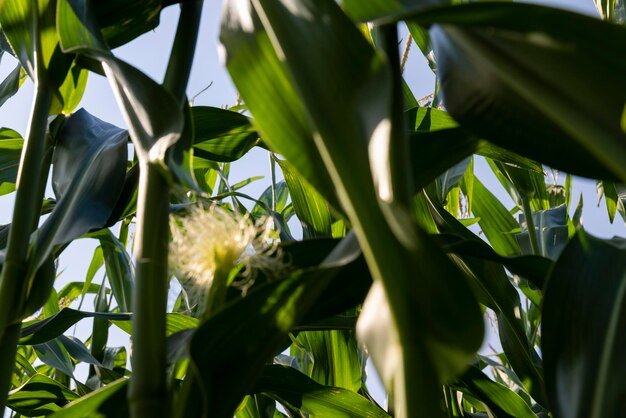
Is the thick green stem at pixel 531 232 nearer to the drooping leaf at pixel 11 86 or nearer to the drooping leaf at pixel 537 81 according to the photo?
the drooping leaf at pixel 537 81

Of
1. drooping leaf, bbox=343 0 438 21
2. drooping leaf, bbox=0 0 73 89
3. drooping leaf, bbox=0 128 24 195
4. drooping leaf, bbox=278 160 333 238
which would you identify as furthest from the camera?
drooping leaf, bbox=278 160 333 238

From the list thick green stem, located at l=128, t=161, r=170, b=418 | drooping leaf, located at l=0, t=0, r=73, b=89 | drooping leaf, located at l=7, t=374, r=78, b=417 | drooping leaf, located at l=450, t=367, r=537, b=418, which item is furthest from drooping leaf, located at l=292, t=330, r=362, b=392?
thick green stem, located at l=128, t=161, r=170, b=418

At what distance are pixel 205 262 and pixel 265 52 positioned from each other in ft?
0.51

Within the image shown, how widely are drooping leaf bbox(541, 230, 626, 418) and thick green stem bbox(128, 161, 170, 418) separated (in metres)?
0.30

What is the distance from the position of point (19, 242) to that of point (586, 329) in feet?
1.55

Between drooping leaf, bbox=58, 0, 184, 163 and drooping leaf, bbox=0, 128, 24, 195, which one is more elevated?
drooping leaf, bbox=0, 128, 24, 195

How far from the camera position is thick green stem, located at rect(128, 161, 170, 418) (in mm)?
417

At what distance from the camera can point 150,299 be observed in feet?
1.44

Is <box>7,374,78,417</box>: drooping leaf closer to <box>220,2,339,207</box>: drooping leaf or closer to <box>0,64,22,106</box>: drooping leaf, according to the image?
<box>0,64,22,106</box>: drooping leaf

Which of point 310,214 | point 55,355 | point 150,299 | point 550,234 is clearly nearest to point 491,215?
point 550,234

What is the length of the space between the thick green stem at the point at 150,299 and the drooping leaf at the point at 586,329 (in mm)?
298

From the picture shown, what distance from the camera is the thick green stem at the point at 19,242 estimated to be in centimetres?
57

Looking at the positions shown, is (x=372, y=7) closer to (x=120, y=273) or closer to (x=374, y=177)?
(x=374, y=177)

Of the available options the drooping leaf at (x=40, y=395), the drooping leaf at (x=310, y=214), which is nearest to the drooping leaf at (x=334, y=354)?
the drooping leaf at (x=310, y=214)
